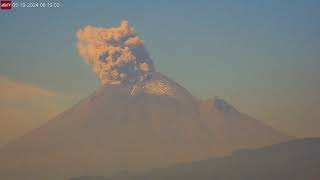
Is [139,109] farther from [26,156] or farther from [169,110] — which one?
[26,156]

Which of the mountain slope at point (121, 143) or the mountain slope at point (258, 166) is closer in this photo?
the mountain slope at point (121, 143)

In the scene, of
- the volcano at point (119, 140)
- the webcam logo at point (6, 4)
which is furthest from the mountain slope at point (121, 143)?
the webcam logo at point (6, 4)

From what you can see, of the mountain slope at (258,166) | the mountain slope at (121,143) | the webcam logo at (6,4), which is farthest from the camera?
the mountain slope at (258,166)

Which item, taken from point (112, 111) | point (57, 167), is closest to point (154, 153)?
Result: point (57, 167)

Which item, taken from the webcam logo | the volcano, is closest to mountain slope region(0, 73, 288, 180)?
the volcano

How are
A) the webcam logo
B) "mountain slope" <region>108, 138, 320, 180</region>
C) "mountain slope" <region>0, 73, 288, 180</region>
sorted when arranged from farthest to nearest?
"mountain slope" <region>108, 138, 320, 180</region> < "mountain slope" <region>0, 73, 288, 180</region> < the webcam logo

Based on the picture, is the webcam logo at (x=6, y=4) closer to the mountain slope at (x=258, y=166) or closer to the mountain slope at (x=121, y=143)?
the mountain slope at (x=121, y=143)

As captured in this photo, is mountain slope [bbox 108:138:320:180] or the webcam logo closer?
the webcam logo

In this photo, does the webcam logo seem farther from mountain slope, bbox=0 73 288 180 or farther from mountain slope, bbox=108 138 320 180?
mountain slope, bbox=108 138 320 180

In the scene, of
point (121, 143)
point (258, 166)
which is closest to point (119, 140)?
point (121, 143)

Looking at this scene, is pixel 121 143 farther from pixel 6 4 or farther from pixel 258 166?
pixel 6 4

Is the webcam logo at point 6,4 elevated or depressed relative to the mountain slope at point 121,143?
elevated
